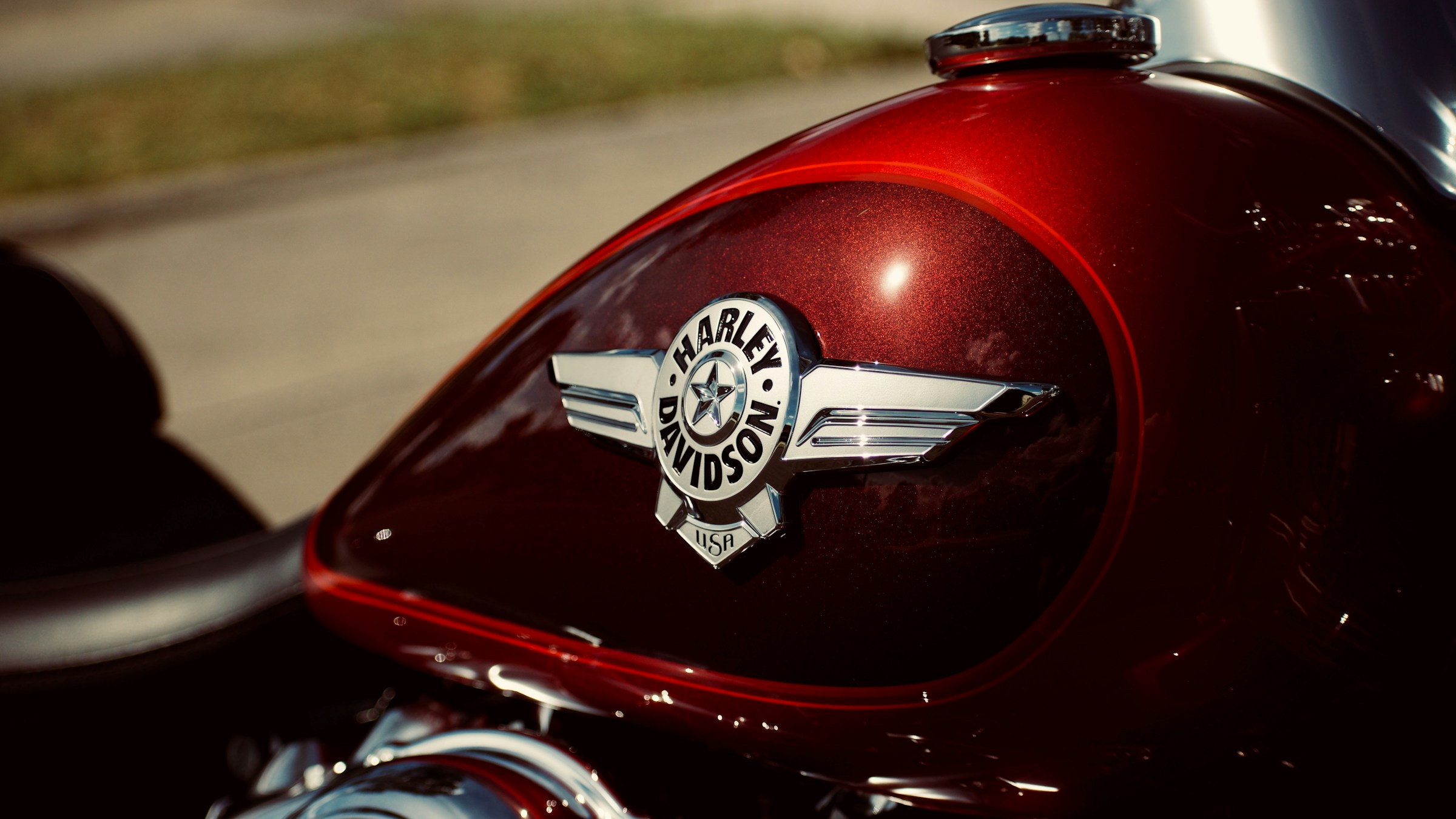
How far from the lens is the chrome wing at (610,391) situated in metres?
0.84

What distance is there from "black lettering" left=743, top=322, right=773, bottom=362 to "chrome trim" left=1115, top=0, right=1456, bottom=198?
0.39 meters

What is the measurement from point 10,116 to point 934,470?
27.1 ft

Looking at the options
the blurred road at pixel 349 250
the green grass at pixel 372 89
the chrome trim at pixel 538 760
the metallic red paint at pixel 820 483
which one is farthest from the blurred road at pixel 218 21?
the chrome trim at pixel 538 760

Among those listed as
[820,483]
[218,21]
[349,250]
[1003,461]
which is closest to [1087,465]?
[1003,461]

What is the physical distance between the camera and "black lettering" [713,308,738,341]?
30.8 inches

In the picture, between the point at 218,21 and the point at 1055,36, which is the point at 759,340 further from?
the point at 218,21

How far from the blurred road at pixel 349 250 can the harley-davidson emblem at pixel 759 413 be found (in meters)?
2.59

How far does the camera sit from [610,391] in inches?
34.1

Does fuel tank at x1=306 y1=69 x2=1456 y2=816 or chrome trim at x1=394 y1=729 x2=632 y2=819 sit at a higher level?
fuel tank at x1=306 y1=69 x2=1456 y2=816

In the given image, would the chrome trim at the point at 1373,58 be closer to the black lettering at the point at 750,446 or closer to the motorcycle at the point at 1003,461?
the motorcycle at the point at 1003,461

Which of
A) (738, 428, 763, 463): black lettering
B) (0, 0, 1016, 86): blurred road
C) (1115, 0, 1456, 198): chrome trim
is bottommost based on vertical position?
(738, 428, 763, 463): black lettering

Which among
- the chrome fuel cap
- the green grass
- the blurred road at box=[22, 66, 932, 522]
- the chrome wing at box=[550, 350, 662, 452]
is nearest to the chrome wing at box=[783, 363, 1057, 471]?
the chrome wing at box=[550, 350, 662, 452]

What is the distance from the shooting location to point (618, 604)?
2.93ft

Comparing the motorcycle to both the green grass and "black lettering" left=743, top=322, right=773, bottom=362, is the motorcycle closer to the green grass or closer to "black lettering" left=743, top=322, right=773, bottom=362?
"black lettering" left=743, top=322, right=773, bottom=362
